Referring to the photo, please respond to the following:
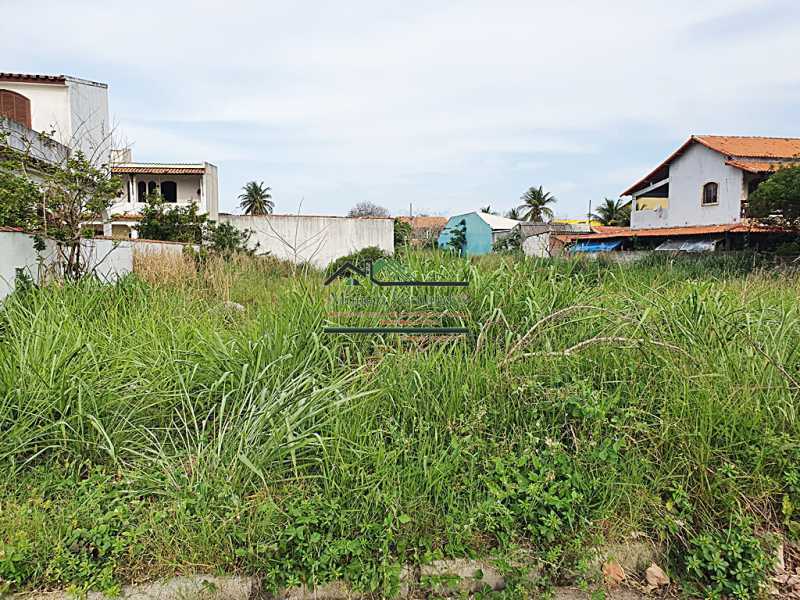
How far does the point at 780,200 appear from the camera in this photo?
14414 millimetres

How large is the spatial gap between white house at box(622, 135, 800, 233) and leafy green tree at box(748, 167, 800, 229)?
812cm

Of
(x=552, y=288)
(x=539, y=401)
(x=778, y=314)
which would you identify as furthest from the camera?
(x=552, y=288)

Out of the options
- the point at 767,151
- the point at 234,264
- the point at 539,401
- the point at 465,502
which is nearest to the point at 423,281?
the point at 539,401

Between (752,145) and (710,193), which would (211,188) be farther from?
(752,145)

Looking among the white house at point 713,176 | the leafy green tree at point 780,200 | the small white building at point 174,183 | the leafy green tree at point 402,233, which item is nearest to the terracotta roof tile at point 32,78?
the small white building at point 174,183

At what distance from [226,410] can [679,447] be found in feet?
7.76

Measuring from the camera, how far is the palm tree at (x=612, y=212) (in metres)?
42.6

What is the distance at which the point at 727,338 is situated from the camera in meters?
3.31

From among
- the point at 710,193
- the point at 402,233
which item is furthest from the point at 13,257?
the point at 710,193

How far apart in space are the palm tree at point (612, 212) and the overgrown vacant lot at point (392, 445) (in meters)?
41.7

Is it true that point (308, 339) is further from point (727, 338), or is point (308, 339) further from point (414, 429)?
point (727, 338)

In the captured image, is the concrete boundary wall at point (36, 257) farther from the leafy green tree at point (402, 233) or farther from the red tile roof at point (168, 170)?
the red tile roof at point (168, 170)

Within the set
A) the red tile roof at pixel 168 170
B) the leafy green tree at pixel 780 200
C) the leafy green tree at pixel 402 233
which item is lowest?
the leafy green tree at pixel 402 233
